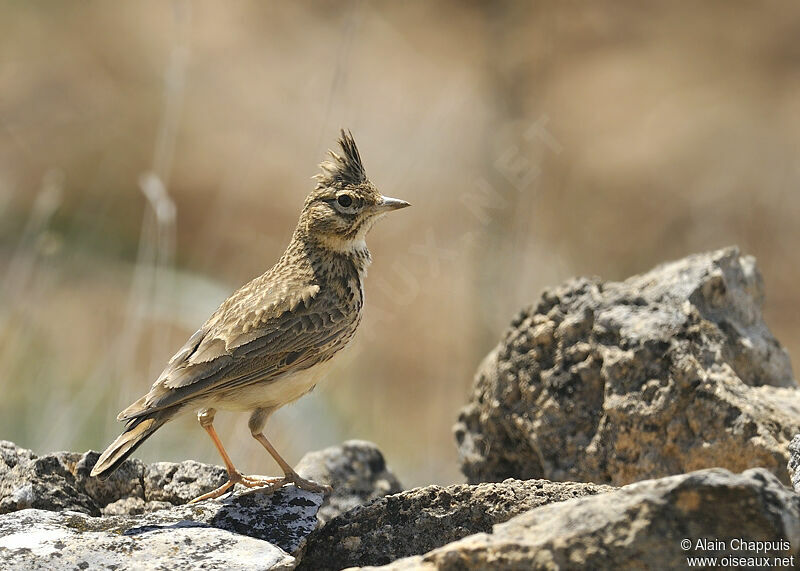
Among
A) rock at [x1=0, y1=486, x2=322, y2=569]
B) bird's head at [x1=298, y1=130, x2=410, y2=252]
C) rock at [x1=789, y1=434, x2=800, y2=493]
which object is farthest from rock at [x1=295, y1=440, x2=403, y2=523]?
rock at [x1=789, y1=434, x2=800, y2=493]

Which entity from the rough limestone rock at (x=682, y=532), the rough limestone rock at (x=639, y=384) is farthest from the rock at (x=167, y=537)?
the rough limestone rock at (x=639, y=384)

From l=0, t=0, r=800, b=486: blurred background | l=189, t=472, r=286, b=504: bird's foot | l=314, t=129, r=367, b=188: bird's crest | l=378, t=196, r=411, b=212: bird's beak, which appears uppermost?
l=0, t=0, r=800, b=486: blurred background

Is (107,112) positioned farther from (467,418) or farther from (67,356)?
(467,418)

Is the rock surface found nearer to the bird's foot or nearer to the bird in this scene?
the bird's foot

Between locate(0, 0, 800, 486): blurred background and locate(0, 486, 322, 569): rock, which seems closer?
locate(0, 486, 322, 569): rock

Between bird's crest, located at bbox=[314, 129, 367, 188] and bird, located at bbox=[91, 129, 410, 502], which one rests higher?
bird's crest, located at bbox=[314, 129, 367, 188]

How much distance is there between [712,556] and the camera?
2.37 meters

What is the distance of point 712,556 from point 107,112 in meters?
12.1

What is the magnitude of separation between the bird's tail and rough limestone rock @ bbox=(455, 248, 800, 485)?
5.34 ft

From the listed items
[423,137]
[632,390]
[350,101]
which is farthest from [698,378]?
[350,101]

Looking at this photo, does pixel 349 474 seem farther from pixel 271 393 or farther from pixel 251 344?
pixel 251 344

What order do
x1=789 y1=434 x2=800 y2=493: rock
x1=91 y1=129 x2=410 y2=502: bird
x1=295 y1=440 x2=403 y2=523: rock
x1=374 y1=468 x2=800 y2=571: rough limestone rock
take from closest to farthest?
x1=374 y1=468 x2=800 y2=571: rough limestone rock < x1=789 y1=434 x2=800 y2=493: rock < x1=91 y1=129 x2=410 y2=502: bird < x1=295 y1=440 x2=403 y2=523: rock

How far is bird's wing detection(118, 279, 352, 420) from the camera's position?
3.90 meters

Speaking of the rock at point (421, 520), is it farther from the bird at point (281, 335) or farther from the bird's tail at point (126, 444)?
the bird's tail at point (126, 444)
